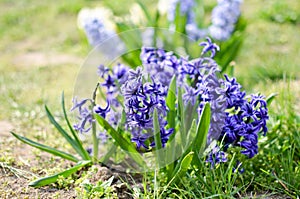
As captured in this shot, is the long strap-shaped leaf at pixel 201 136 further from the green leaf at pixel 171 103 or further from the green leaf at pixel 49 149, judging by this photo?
the green leaf at pixel 49 149

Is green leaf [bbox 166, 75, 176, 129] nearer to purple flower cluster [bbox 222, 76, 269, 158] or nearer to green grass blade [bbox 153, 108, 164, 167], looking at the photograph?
green grass blade [bbox 153, 108, 164, 167]

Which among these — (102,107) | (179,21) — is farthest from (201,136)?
(179,21)

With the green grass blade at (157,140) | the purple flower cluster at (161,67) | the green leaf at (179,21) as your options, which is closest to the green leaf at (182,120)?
the green grass blade at (157,140)

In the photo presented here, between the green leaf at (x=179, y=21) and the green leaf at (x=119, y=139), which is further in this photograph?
the green leaf at (x=179, y=21)

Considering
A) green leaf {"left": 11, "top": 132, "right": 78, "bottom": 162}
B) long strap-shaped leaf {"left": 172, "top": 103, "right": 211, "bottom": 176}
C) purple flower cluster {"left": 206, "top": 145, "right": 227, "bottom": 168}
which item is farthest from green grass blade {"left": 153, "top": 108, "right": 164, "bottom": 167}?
green leaf {"left": 11, "top": 132, "right": 78, "bottom": 162}

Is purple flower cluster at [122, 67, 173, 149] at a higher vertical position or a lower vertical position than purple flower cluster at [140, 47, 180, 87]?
lower

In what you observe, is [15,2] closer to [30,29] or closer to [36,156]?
[30,29]
